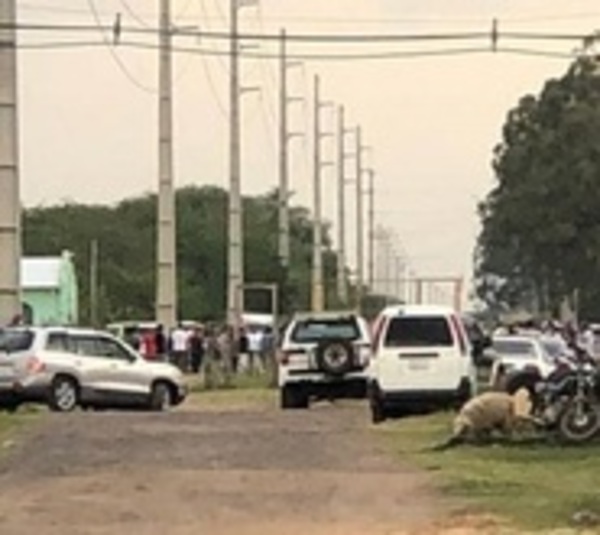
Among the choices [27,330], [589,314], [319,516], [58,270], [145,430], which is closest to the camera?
[319,516]

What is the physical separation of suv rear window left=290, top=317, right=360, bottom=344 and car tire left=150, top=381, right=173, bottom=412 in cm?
331

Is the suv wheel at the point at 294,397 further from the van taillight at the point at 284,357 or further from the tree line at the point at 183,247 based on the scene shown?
the tree line at the point at 183,247

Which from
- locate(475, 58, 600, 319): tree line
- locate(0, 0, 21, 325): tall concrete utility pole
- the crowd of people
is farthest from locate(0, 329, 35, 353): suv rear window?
locate(475, 58, 600, 319): tree line

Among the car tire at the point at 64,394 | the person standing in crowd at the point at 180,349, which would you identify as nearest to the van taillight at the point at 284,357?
the car tire at the point at 64,394

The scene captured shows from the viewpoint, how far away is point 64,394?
4009 centimetres

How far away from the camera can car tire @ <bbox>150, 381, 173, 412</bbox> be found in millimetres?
41562

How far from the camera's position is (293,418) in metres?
A: 34.0

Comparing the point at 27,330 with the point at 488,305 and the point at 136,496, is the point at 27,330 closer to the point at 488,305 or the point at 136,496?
the point at 136,496

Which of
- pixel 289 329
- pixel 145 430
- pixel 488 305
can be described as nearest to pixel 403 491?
pixel 145 430

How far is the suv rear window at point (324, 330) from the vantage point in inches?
1555

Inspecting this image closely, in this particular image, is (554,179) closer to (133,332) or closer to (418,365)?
(133,332)

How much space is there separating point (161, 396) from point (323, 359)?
4.25 m

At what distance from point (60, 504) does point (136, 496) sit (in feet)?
Result: 2.99

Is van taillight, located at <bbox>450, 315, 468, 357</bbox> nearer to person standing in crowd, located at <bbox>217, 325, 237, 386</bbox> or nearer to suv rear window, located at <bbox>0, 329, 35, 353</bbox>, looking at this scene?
suv rear window, located at <bbox>0, 329, 35, 353</bbox>
